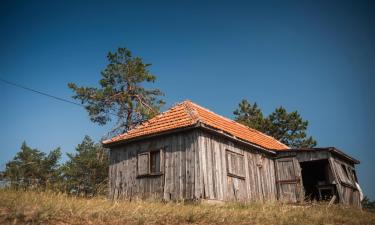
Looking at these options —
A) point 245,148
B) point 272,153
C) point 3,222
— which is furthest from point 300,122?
point 3,222

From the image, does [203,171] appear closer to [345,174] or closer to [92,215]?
[92,215]

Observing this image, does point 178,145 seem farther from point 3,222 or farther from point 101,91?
point 101,91

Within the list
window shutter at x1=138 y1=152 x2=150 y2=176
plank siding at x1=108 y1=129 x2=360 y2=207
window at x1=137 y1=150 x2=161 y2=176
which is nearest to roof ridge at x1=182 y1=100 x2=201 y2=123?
plank siding at x1=108 y1=129 x2=360 y2=207

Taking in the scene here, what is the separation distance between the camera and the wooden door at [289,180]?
17.3 metres

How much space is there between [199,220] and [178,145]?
6.68 m

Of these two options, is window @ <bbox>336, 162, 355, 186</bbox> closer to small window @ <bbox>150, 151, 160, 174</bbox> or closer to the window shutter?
small window @ <bbox>150, 151, 160, 174</bbox>

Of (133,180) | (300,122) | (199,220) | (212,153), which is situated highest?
(300,122)

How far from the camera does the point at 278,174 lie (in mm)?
18172

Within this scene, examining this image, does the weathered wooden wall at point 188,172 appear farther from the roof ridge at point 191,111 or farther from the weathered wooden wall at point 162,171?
the roof ridge at point 191,111

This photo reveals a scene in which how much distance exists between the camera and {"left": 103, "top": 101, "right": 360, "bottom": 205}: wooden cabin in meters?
13.4

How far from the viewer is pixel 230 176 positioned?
573 inches

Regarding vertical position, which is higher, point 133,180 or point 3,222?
point 133,180

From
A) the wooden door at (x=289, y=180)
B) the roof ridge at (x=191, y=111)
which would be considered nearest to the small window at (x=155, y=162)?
the roof ridge at (x=191, y=111)

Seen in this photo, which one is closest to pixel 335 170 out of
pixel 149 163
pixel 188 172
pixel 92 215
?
pixel 188 172
